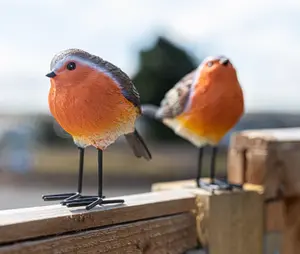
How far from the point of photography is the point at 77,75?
0.93 m

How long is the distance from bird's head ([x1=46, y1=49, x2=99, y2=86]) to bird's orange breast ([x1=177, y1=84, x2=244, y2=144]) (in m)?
0.43

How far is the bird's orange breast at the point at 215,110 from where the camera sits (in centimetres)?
129

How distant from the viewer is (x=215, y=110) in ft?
4.24

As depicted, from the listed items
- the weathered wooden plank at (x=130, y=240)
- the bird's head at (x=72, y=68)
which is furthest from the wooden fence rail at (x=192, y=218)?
the bird's head at (x=72, y=68)

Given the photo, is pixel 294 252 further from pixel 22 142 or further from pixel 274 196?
pixel 22 142

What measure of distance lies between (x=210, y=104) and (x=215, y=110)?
2cm

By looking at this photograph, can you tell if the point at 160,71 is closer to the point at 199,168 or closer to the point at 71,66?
the point at 199,168

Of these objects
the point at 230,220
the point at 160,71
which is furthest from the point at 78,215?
the point at 160,71

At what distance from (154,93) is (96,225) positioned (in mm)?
7166

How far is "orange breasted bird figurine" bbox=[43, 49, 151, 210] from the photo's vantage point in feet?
3.04

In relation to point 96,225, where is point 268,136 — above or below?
above

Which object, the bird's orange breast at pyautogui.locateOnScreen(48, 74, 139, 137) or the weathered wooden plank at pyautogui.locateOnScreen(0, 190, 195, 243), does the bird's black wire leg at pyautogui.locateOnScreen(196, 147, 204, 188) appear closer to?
the weathered wooden plank at pyautogui.locateOnScreen(0, 190, 195, 243)

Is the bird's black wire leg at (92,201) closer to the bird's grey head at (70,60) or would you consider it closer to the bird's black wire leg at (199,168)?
the bird's grey head at (70,60)

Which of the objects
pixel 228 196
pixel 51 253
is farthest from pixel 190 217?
pixel 51 253
